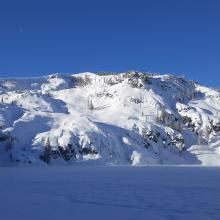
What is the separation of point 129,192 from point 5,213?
29.8m

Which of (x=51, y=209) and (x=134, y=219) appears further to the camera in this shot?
(x=51, y=209)

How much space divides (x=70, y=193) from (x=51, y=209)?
60.1 ft

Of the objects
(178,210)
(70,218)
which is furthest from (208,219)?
(70,218)

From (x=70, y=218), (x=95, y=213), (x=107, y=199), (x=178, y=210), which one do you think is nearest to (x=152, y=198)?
(x=107, y=199)

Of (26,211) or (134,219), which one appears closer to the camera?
(134,219)

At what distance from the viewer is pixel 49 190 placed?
249 feet

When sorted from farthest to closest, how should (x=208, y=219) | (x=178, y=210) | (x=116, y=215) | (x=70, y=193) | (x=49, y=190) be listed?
(x=49, y=190) → (x=70, y=193) → (x=178, y=210) → (x=116, y=215) → (x=208, y=219)

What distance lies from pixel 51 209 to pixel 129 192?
2383 centimetres

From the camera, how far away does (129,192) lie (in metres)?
73.9

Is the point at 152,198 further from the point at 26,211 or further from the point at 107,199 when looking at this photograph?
the point at 26,211

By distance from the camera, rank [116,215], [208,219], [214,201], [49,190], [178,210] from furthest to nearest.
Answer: [49,190] < [214,201] < [178,210] < [116,215] < [208,219]

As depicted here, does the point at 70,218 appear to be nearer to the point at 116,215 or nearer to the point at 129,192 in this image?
the point at 116,215

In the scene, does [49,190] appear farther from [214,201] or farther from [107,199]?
[214,201]

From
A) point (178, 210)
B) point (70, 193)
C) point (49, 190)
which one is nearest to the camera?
point (178, 210)
